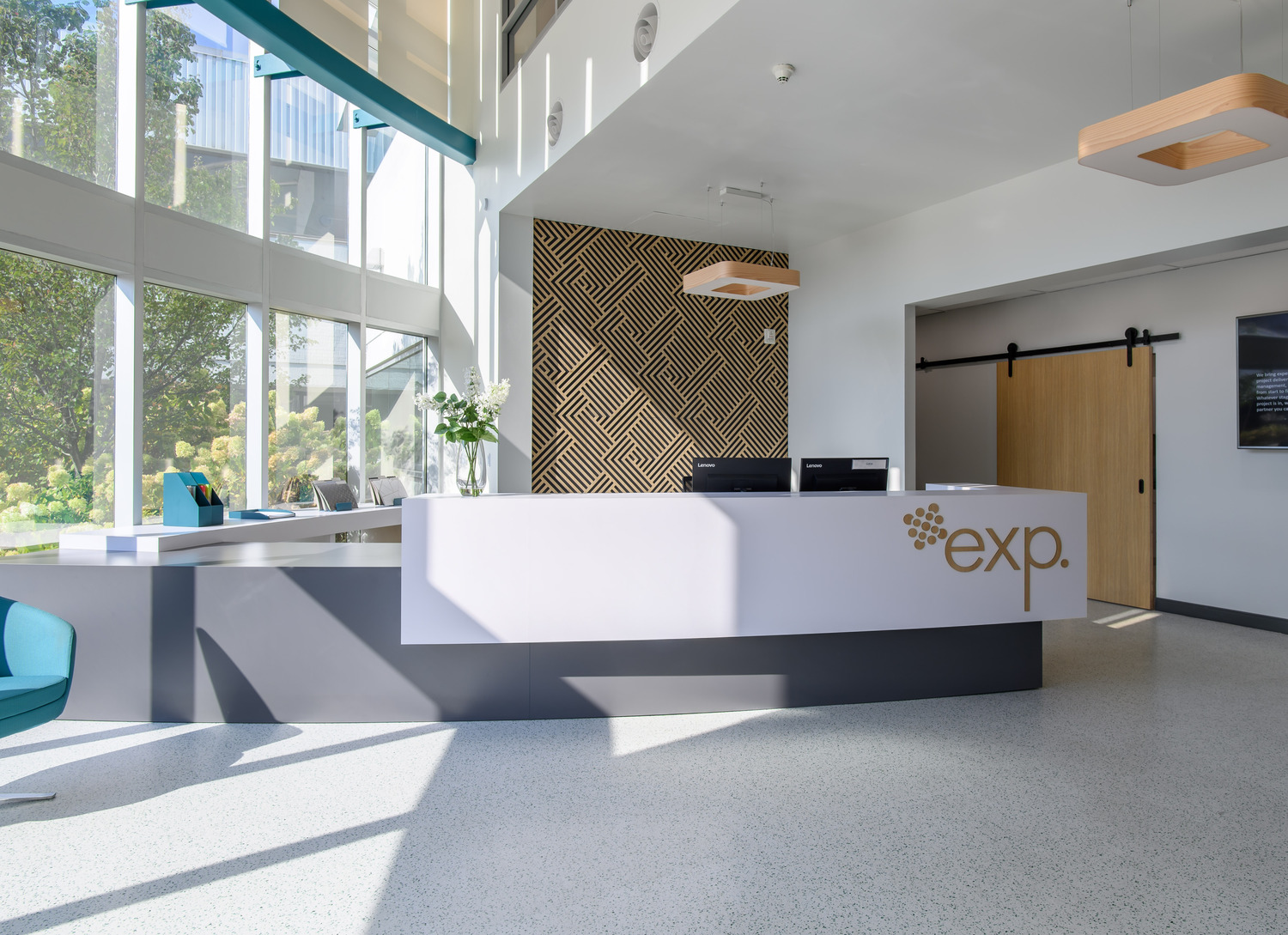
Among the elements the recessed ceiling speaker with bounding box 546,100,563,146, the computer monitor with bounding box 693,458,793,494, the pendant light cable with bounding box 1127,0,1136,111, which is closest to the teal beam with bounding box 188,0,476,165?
the recessed ceiling speaker with bounding box 546,100,563,146

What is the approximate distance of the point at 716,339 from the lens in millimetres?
7566

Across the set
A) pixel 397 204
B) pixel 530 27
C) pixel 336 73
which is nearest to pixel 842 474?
pixel 336 73

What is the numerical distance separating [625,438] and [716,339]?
1.40 metres

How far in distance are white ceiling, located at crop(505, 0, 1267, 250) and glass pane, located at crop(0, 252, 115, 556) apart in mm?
3107

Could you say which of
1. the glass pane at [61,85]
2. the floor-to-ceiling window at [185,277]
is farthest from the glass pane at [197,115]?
the glass pane at [61,85]

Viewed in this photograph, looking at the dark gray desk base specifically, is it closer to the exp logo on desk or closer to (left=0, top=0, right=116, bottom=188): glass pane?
the exp logo on desk

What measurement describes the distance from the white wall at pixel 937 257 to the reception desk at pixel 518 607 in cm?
269

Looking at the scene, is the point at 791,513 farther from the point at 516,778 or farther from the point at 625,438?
the point at 625,438

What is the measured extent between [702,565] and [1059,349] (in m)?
4.97

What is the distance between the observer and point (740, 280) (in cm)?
554

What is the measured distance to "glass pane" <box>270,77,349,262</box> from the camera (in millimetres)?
5577

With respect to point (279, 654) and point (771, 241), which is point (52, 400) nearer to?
point (279, 654)

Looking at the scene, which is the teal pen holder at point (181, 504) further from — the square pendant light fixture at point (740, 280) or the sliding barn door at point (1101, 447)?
the sliding barn door at point (1101, 447)

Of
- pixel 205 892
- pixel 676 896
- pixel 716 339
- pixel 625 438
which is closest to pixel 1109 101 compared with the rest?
pixel 716 339
